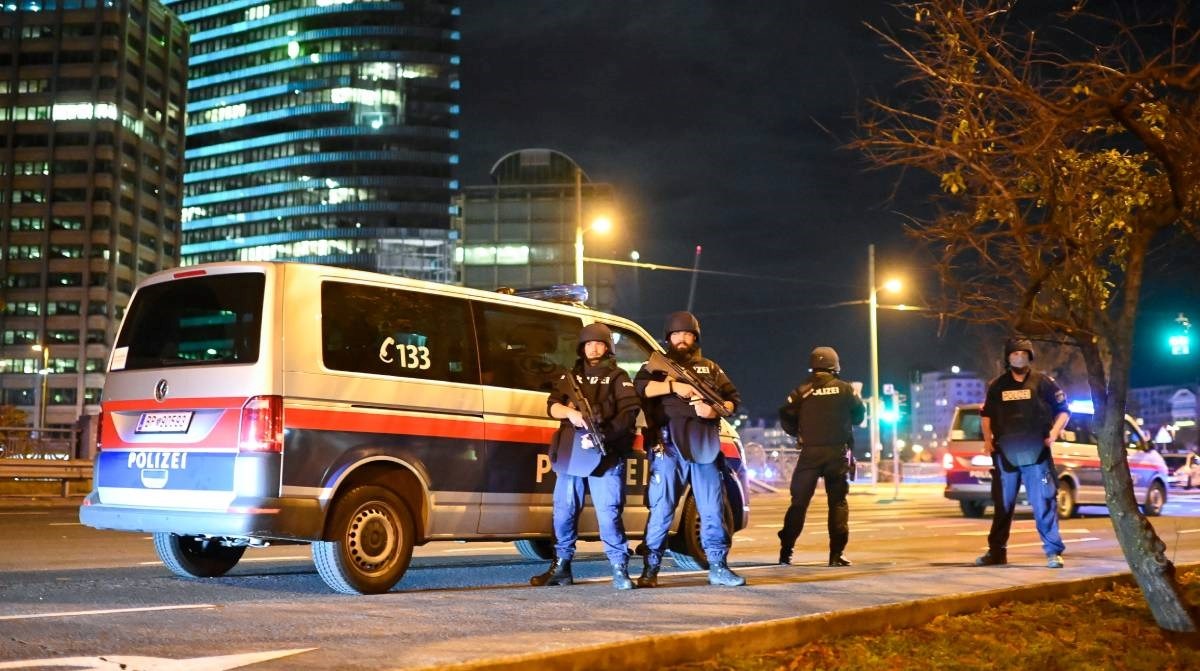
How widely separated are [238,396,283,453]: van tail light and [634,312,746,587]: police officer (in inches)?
96.3

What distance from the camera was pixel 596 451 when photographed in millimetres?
7762

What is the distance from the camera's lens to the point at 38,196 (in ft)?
398

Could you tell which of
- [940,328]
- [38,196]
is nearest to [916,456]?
[940,328]

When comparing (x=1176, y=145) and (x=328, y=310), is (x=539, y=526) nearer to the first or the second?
(x=328, y=310)

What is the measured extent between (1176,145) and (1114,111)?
789 mm

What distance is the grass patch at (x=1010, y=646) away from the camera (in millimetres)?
5559

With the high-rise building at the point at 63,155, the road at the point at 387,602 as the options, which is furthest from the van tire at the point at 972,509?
the high-rise building at the point at 63,155

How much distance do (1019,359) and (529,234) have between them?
77.4 ft

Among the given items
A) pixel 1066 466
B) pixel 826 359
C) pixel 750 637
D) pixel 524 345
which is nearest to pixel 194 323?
pixel 524 345

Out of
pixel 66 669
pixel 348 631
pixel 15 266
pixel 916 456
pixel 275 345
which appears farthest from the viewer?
pixel 15 266

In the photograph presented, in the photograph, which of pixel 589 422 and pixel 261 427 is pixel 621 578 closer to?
pixel 589 422

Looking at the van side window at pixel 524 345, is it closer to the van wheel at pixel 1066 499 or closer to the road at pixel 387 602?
the road at pixel 387 602

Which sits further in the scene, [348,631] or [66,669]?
[348,631]

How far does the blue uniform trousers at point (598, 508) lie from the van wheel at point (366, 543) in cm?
103
